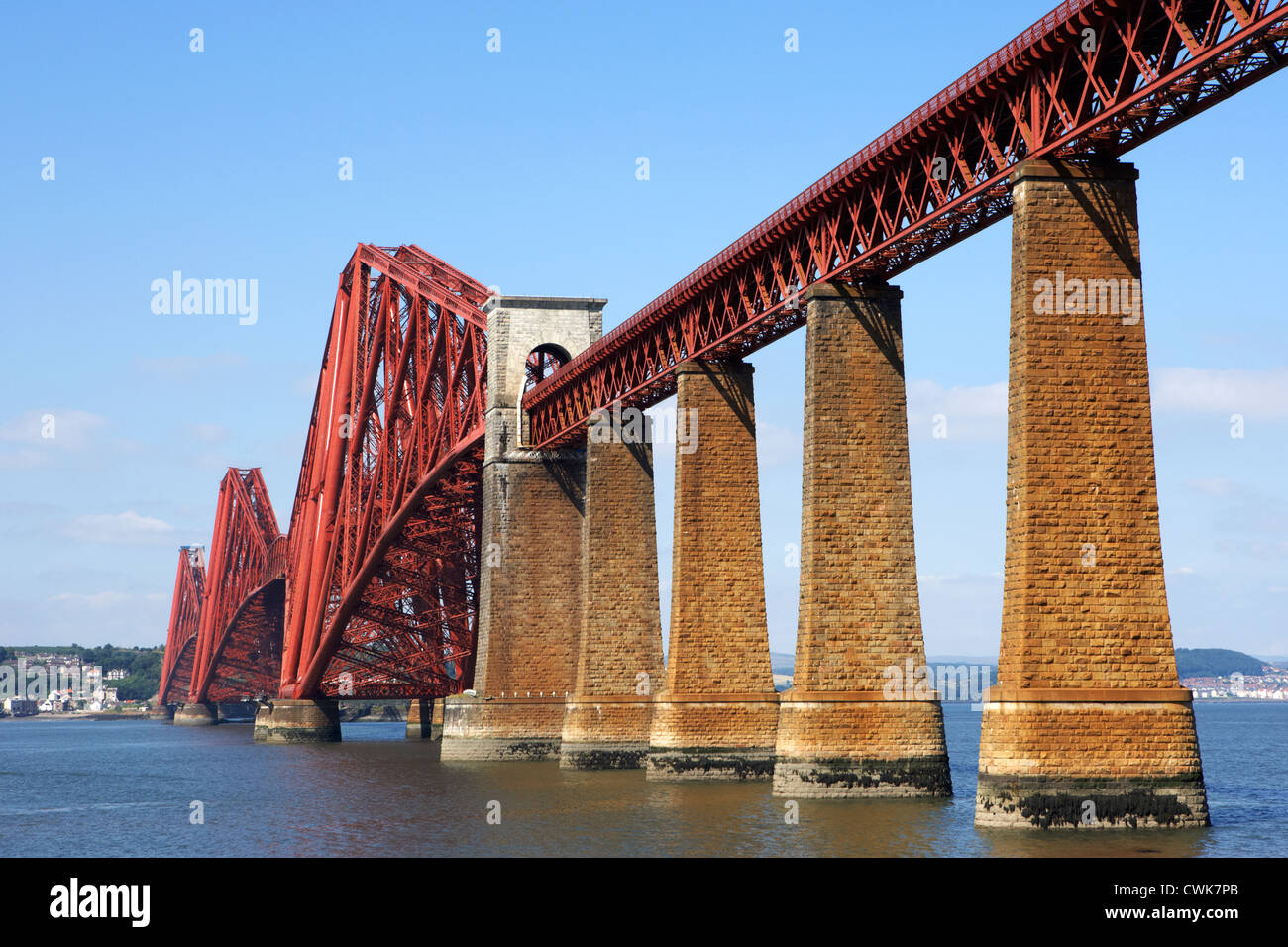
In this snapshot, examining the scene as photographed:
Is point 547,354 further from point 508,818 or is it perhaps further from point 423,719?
point 423,719

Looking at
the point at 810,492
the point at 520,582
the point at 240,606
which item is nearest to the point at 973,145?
the point at 810,492

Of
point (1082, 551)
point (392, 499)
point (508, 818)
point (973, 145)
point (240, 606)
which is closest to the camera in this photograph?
point (1082, 551)

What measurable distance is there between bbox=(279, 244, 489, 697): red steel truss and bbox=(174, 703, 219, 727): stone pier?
262 ft

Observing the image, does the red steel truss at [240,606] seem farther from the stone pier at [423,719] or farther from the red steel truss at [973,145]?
the red steel truss at [973,145]

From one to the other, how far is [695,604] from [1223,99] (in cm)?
2830

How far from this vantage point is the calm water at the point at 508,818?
35531mm

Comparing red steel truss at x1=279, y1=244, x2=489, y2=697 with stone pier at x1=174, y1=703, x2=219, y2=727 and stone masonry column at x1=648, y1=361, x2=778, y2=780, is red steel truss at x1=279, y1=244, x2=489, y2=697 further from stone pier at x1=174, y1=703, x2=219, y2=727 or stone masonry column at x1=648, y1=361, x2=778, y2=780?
stone pier at x1=174, y1=703, x2=219, y2=727

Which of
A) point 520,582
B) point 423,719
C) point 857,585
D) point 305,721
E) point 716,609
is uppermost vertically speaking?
point 520,582

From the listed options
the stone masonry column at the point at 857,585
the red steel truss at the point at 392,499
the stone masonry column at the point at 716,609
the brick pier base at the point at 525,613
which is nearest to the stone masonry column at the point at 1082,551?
the stone masonry column at the point at 857,585

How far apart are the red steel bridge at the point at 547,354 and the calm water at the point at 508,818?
14.6 metres

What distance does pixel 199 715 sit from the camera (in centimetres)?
18500

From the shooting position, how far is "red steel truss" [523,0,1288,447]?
3228 cm

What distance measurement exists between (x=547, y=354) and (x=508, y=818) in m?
38.9
